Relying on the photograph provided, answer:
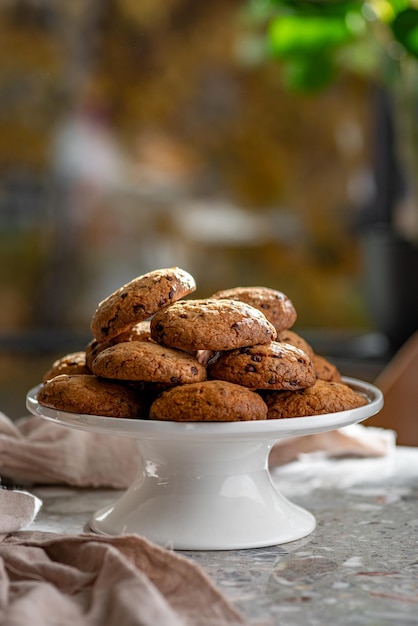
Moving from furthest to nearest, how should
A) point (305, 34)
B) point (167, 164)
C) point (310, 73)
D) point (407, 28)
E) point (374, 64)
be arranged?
point (167, 164) < point (374, 64) < point (310, 73) < point (305, 34) < point (407, 28)

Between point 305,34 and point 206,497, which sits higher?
point 305,34

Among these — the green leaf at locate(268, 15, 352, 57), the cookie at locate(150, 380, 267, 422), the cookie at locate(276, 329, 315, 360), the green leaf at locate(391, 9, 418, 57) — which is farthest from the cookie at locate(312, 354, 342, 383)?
the green leaf at locate(268, 15, 352, 57)

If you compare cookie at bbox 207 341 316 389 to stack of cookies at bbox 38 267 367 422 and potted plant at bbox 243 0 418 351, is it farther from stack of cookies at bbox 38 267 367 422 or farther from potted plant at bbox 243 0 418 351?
potted plant at bbox 243 0 418 351

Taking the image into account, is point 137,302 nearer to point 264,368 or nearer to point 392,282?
point 264,368

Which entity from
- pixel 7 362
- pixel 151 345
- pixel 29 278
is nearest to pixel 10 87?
pixel 29 278

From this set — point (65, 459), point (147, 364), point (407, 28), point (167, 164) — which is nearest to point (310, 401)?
point (147, 364)

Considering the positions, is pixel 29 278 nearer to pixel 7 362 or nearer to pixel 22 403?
pixel 7 362

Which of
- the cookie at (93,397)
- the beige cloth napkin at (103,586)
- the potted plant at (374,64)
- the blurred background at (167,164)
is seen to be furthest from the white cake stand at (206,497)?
the blurred background at (167,164)
